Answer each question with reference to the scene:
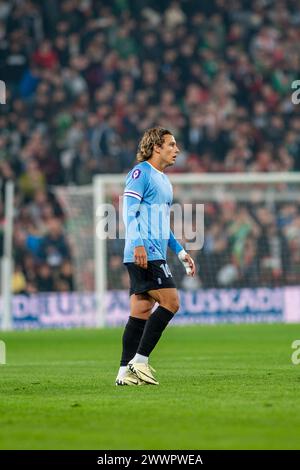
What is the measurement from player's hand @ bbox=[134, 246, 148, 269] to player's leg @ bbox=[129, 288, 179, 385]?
0.33 metres

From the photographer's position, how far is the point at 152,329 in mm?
10367

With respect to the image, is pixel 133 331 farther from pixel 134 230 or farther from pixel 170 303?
pixel 134 230

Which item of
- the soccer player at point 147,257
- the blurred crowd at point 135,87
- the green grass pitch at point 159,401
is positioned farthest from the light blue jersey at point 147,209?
the blurred crowd at point 135,87

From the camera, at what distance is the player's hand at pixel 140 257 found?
33.2 feet

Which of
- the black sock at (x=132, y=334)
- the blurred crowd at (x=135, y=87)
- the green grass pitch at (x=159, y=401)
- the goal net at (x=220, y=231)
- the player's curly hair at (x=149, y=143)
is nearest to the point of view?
the green grass pitch at (x=159, y=401)

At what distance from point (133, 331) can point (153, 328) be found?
18 cm

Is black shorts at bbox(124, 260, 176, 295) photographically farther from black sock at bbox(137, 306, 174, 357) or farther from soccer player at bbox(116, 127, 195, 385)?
black sock at bbox(137, 306, 174, 357)

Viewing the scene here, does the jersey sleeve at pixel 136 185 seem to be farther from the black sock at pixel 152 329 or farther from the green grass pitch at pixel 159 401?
the green grass pitch at pixel 159 401

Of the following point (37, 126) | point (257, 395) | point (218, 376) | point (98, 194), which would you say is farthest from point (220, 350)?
point (37, 126)

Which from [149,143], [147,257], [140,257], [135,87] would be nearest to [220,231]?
[135,87]

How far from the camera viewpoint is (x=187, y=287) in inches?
965

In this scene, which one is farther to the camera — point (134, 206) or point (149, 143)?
point (149, 143)

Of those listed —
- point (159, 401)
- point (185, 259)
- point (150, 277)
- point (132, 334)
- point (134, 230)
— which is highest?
point (134, 230)

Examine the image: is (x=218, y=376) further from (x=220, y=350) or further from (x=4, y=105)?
(x=4, y=105)
